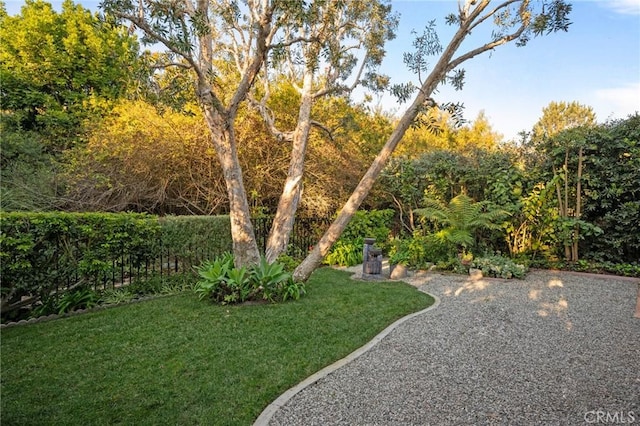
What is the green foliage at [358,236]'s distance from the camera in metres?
8.13

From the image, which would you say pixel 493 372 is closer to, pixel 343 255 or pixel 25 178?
pixel 343 255

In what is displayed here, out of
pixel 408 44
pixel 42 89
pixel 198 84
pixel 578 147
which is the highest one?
pixel 42 89

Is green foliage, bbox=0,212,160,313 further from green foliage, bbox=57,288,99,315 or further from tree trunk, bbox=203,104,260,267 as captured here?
tree trunk, bbox=203,104,260,267

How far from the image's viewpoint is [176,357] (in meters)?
3.04

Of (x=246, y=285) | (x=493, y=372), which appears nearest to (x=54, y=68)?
(x=246, y=285)

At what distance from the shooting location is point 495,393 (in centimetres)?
250

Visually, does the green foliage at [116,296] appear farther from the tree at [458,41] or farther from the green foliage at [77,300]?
the tree at [458,41]

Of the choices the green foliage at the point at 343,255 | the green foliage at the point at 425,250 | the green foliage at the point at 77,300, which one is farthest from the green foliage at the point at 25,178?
the green foliage at the point at 425,250

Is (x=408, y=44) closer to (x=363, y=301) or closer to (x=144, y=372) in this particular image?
(x=363, y=301)

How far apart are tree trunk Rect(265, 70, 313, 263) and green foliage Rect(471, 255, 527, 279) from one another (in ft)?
12.5

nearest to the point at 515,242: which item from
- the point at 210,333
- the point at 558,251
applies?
the point at 558,251

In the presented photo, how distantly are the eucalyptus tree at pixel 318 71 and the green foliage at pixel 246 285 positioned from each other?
1.66 m

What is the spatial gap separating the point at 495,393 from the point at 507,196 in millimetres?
5907

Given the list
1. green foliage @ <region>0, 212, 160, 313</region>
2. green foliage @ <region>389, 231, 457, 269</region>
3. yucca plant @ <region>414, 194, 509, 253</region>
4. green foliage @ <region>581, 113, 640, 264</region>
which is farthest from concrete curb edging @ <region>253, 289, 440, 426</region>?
green foliage @ <region>581, 113, 640, 264</region>
